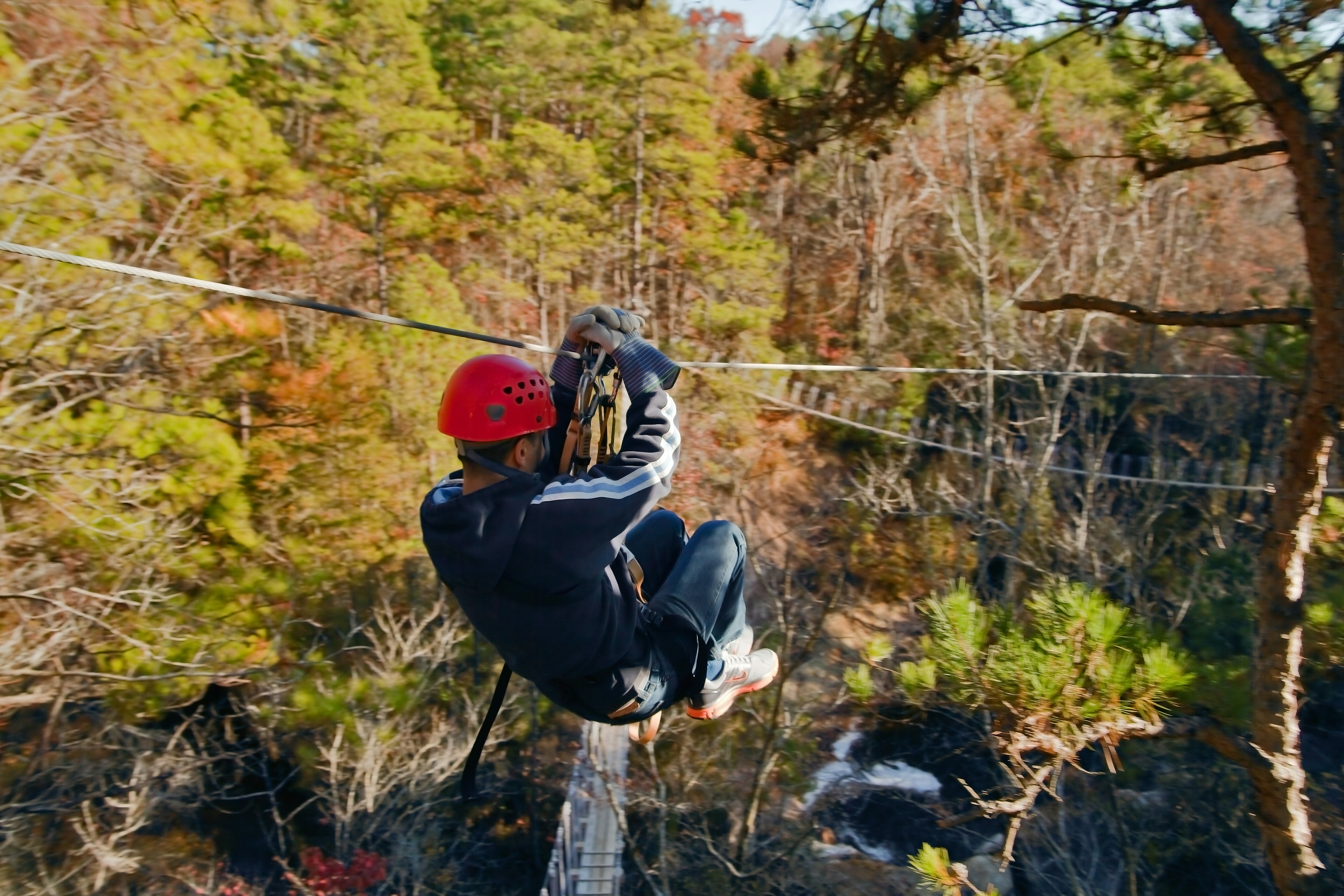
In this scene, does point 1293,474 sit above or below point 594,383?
below

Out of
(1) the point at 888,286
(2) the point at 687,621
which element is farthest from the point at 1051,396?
(2) the point at 687,621

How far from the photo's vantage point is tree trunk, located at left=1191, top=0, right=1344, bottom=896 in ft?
8.95

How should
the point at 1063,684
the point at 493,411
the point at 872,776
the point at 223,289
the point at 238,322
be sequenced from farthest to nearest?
the point at 872,776
the point at 238,322
the point at 1063,684
the point at 493,411
the point at 223,289

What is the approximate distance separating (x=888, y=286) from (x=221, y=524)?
13.4 meters

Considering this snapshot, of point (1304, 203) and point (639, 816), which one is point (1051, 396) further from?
point (1304, 203)

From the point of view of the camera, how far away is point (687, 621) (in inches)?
101

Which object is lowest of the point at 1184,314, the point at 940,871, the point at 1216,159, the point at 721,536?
the point at 940,871

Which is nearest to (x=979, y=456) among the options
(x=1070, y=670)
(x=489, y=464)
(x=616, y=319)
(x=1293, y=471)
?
(x=1293, y=471)

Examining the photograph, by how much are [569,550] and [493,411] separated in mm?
347

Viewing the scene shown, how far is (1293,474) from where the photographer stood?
2855 mm

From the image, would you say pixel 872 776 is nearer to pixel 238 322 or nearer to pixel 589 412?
pixel 238 322

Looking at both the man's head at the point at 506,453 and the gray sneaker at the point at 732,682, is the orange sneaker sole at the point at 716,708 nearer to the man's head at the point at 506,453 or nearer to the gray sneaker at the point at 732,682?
the gray sneaker at the point at 732,682

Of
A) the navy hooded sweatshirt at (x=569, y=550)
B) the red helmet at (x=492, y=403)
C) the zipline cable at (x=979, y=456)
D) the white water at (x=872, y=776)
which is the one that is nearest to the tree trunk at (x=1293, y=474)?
the zipline cable at (x=979, y=456)

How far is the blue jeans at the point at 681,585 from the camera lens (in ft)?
8.43
